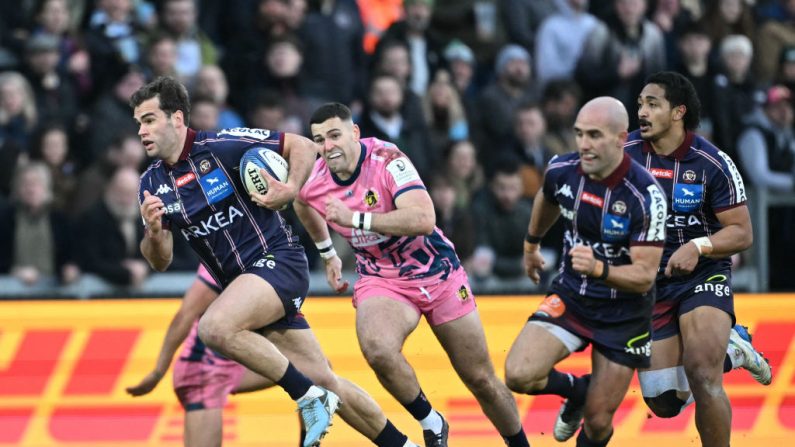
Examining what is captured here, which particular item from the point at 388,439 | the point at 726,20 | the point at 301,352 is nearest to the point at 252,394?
the point at 301,352

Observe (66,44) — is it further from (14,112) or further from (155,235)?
(155,235)

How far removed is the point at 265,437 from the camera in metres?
11.6

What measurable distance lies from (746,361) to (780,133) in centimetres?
458

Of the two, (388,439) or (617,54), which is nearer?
(388,439)

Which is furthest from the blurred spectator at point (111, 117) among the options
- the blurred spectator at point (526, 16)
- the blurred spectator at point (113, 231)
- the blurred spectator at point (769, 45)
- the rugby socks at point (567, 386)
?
the blurred spectator at point (769, 45)

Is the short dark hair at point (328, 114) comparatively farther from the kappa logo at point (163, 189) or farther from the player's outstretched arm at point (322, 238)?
the kappa logo at point (163, 189)

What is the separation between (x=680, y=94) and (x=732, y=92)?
5355mm

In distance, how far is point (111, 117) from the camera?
13.6 meters

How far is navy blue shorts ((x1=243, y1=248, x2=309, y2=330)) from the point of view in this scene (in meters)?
9.54

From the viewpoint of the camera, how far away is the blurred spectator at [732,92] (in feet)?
47.4

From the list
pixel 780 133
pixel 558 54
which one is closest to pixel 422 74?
pixel 558 54

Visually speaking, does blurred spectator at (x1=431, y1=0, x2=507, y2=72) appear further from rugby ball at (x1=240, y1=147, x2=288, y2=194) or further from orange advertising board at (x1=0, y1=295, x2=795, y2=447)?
rugby ball at (x1=240, y1=147, x2=288, y2=194)

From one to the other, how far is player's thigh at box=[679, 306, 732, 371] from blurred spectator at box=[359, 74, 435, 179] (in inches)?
185

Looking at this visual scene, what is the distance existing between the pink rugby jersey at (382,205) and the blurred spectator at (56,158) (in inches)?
159
